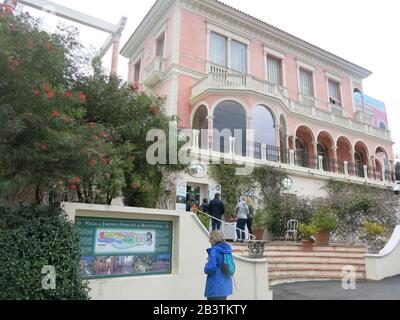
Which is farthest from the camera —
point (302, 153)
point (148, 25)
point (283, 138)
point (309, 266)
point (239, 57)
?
point (302, 153)

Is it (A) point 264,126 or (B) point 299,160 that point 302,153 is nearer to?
(B) point 299,160

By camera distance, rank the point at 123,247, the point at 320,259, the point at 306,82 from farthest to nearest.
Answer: the point at 306,82, the point at 320,259, the point at 123,247

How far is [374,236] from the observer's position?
11688mm

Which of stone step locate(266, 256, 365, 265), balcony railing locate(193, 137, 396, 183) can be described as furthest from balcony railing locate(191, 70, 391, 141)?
stone step locate(266, 256, 365, 265)

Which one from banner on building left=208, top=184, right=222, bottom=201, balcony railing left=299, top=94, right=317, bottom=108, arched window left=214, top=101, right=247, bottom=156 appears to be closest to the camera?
banner on building left=208, top=184, right=222, bottom=201

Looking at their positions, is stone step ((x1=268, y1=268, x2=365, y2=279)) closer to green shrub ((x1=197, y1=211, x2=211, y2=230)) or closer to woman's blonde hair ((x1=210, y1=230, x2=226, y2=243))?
green shrub ((x1=197, y1=211, x2=211, y2=230))

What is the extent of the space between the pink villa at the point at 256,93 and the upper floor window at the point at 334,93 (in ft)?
0.23

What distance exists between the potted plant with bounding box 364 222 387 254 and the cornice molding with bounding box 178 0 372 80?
507 inches

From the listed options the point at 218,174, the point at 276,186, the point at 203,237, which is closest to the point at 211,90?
the point at 218,174

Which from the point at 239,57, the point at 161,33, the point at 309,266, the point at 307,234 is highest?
the point at 161,33

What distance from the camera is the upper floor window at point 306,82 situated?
21653 millimetres

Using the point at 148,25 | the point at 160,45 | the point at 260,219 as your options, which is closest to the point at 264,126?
the point at 260,219

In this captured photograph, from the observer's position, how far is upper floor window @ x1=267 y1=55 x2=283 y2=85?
20219 millimetres

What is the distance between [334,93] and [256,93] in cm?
1034
